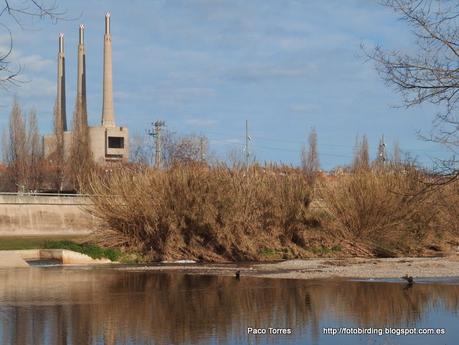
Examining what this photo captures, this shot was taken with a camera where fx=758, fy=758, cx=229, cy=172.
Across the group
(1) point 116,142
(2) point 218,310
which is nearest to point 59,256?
(2) point 218,310

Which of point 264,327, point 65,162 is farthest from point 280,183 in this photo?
point 65,162

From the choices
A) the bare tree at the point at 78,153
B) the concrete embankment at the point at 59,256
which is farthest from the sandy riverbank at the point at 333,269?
the bare tree at the point at 78,153

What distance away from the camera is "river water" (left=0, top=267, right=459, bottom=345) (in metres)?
14.0

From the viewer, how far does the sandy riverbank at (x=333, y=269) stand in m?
26.9

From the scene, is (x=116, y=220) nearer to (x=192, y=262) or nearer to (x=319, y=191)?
(x=192, y=262)

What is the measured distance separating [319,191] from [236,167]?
5261 millimetres

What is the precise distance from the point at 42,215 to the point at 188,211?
24.6m

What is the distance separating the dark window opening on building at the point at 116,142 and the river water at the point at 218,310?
7723 cm

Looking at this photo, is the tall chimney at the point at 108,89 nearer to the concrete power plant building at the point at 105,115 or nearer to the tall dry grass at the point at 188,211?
the concrete power plant building at the point at 105,115

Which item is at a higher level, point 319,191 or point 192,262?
point 319,191

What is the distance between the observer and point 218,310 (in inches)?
695

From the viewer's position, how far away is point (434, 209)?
40.3 m

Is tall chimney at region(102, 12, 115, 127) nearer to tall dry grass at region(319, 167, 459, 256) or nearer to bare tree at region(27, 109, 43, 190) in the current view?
bare tree at region(27, 109, 43, 190)

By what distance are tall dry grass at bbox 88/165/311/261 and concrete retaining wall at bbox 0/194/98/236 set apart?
17.9 m
